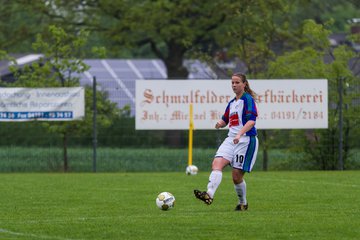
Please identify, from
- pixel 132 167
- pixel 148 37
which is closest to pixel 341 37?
pixel 148 37

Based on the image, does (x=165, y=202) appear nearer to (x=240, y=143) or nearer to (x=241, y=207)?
(x=241, y=207)

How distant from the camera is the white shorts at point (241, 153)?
44.1 feet

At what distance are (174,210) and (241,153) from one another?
47.3 inches

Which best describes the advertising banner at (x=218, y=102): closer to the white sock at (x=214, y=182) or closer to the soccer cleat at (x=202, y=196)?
the white sock at (x=214, y=182)

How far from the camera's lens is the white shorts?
44.1ft

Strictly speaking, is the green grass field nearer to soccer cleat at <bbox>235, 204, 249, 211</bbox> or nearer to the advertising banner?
soccer cleat at <bbox>235, 204, 249, 211</bbox>

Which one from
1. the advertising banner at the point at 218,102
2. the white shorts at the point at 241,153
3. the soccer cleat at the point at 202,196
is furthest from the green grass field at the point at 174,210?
the advertising banner at the point at 218,102

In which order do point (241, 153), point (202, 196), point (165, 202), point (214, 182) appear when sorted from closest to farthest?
1. point (202, 196)
2. point (214, 182)
3. point (165, 202)
4. point (241, 153)

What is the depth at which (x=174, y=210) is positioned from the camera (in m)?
13.5

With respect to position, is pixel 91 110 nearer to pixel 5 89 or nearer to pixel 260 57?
pixel 5 89

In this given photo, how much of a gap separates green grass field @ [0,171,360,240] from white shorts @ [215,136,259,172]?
0.63m

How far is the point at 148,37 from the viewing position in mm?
42125

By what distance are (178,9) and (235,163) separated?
26.8 m

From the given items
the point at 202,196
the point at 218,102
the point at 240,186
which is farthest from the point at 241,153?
the point at 218,102
